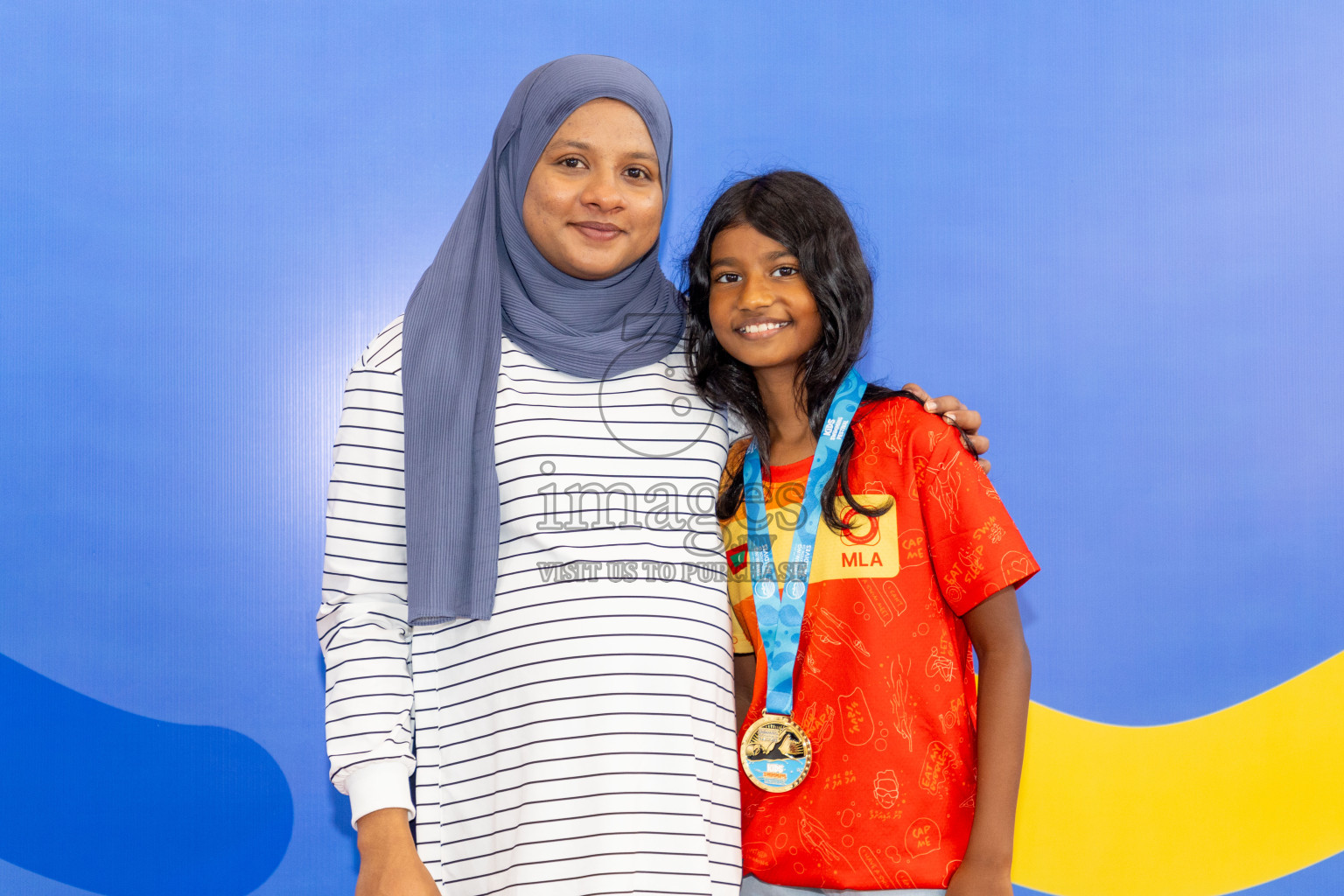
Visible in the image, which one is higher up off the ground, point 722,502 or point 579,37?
point 579,37

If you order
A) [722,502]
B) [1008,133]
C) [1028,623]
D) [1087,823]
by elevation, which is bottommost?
[1087,823]

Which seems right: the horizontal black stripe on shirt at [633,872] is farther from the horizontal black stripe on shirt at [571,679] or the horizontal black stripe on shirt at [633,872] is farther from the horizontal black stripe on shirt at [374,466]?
the horizontal black stripe on shirt at [374,466]

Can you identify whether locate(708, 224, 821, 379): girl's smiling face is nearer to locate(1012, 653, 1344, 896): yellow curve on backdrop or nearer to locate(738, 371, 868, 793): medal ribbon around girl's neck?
locate(738, 371, 868, 793): medal ribbon around girl's neck

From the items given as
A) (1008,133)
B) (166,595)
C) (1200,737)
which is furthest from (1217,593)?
(166,595)

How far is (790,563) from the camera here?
4.65 ft

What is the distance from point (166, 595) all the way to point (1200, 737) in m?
2.25

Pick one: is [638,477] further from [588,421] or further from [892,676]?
[892,676]

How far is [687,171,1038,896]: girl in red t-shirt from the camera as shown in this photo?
1.31 metres

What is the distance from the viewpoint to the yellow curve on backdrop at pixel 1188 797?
6.98 feet

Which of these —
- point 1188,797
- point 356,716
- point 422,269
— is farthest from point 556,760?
point 1188,797

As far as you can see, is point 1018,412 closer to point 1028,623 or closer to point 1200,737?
point 1028,623

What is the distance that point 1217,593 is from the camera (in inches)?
85.7

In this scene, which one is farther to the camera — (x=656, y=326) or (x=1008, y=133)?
(x=1008, y=133)

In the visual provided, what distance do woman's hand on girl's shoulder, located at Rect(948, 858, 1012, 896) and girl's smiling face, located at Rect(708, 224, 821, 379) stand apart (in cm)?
75
